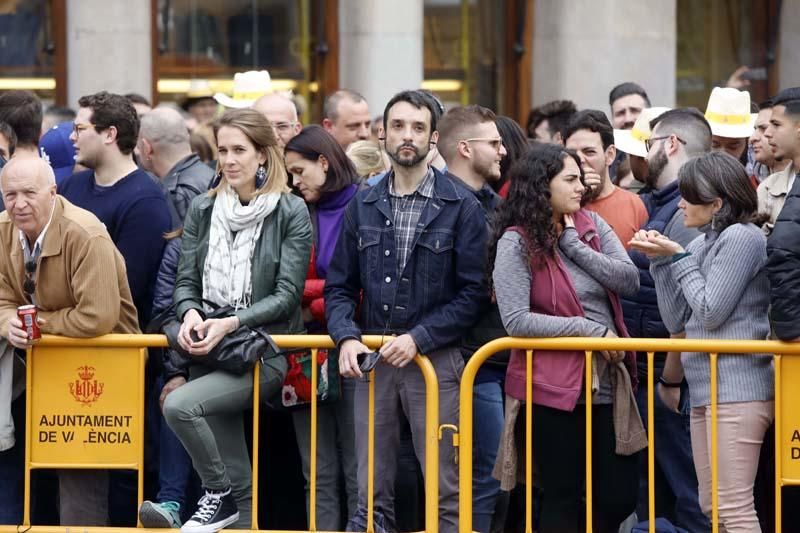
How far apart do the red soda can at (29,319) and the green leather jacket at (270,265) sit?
0.70 meters

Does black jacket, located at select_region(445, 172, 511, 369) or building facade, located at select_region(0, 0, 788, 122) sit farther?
building facade, located at select_region(0, 0, 788, 122)

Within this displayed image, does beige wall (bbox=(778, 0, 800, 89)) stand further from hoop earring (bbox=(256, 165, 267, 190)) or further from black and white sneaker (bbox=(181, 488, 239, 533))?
black and white sneaker (bbox=(181, 488, 239, 533))

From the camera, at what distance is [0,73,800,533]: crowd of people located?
290 inches

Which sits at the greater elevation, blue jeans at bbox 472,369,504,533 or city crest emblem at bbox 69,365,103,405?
city crest emblem at bbox 69,365,103,405

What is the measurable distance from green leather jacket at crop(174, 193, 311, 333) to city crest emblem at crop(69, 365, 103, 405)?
525mm

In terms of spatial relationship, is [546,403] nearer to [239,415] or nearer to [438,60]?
[239,415]

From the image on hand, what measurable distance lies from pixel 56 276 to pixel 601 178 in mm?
2993

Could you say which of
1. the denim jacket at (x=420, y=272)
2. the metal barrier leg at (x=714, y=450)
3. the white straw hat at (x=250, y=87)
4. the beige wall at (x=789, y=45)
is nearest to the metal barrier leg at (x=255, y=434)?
the denim jacket at (x=420, y=272)

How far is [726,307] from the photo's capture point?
7.21 meters

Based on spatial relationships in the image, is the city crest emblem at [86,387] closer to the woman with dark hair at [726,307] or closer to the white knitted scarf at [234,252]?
the white knitted scarf at [234,252]

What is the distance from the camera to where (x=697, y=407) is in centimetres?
739

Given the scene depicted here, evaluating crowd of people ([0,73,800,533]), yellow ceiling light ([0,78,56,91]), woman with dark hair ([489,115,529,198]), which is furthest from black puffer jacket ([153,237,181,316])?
yellow ceiling light ([0,78,56,91])

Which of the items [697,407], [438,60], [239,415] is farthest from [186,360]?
[438,60]

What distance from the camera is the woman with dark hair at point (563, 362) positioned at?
24.3 feet
